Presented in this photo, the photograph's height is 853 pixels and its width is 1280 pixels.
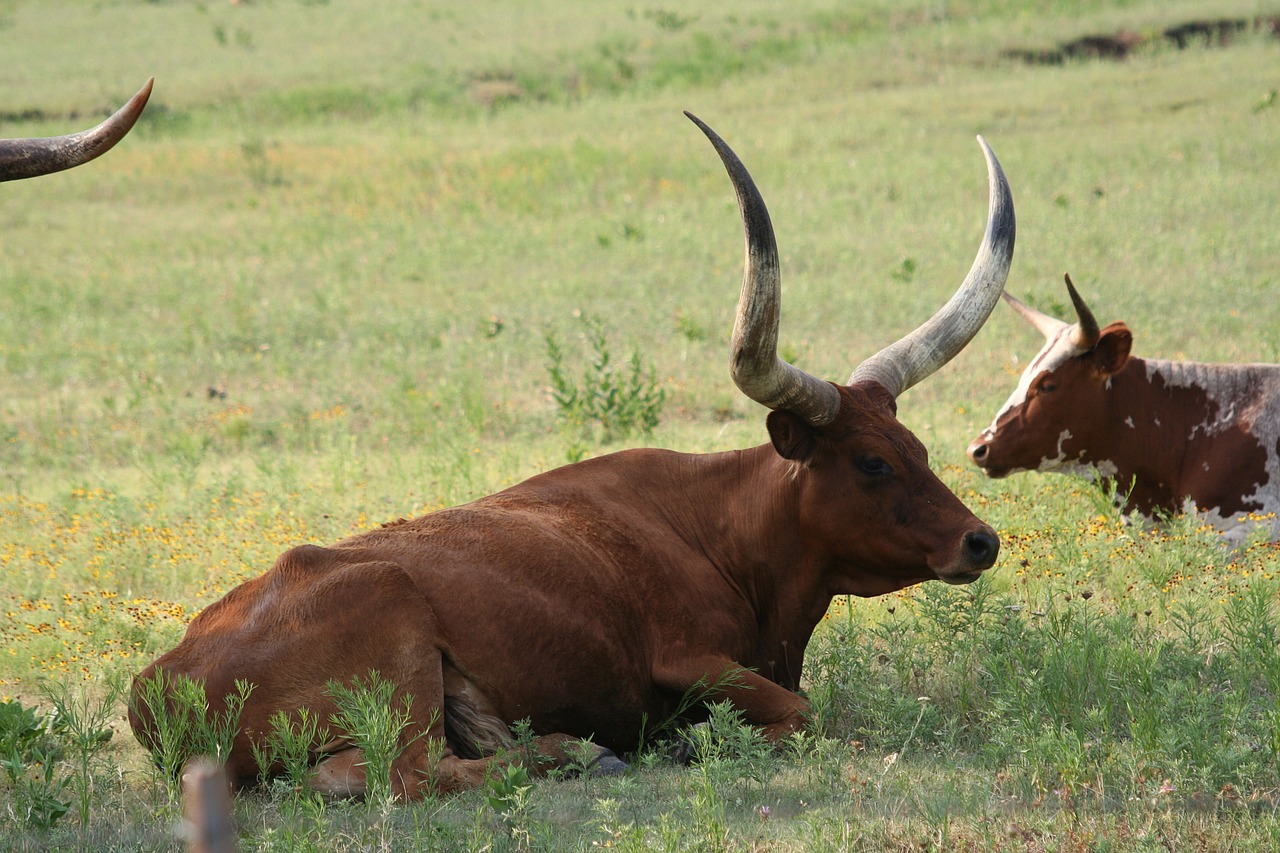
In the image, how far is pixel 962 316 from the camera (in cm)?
572

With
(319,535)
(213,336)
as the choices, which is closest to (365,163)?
(213,336)

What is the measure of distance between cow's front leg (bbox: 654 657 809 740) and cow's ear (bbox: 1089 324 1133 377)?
3.31 m

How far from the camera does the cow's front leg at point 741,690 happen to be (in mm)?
4895

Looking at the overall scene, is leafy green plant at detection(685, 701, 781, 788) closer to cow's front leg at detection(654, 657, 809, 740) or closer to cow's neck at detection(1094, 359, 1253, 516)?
cow's front leg at detection(654, 657, 809, 740)

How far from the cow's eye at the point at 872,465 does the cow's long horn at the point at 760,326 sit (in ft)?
0.77

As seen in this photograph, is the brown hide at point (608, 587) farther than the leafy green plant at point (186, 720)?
Yes

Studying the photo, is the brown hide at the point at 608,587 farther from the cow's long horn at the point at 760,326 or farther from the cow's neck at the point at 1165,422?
the cow's neck at the point at 1165,422

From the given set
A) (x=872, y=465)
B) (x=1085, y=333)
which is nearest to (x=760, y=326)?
(x=872, y=465)

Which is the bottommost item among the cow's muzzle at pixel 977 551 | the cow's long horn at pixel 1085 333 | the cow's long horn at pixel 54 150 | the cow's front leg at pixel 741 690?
the cow's front leg at pixel 741 690

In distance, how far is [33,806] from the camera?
4.25 m

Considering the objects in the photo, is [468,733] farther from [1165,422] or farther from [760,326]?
[1165,422]

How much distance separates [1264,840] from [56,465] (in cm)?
885

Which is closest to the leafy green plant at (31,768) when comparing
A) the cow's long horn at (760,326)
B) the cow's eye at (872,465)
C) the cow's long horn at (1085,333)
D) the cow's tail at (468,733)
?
the cow's tail at (468,733)

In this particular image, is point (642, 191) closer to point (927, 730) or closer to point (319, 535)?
point (319, 535)
